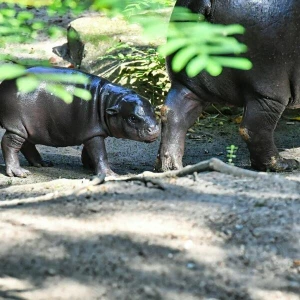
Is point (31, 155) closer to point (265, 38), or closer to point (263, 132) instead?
point (263, 132)

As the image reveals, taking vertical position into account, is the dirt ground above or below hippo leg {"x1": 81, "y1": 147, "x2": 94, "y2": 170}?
above

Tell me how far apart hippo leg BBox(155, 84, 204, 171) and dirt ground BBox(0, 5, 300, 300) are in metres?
1.79

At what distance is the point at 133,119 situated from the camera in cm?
559

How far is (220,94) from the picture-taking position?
17.4ft

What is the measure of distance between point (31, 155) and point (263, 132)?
210 cm

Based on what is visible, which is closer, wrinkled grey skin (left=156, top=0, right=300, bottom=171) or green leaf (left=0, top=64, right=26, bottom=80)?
green leaf (left=0, top=64, right=26, bottom=80)

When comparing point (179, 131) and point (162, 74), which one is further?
point (162, 74)

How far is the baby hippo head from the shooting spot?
18.2 ft

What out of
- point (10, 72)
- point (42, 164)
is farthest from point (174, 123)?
point (10, 72)

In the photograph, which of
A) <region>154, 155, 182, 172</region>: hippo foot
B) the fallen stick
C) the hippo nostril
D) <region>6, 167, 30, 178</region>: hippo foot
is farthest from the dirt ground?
<region>6, 167, 30, 178</region>: hippo foot

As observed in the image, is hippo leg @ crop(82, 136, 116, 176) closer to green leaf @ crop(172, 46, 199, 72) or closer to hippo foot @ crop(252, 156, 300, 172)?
hippo foot @ crop(252, 156, 300, 172)

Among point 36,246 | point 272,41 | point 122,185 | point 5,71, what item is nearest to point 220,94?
point 272,41

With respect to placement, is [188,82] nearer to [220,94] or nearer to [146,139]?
[220,94]

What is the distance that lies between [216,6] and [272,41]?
1.60 feet
